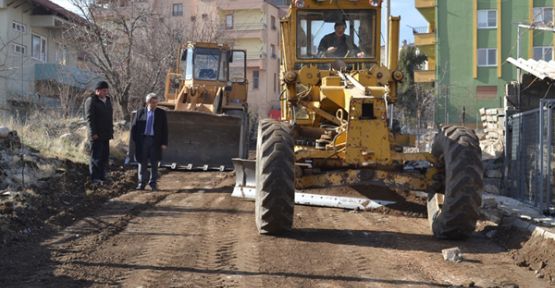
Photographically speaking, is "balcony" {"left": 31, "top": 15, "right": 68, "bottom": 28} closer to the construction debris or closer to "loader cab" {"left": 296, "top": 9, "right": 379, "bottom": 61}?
"loader cab" {"left": 296, "top": 9, "right": 379, "bottom": 61}

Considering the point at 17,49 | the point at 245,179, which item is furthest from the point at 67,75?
the point at 245,179

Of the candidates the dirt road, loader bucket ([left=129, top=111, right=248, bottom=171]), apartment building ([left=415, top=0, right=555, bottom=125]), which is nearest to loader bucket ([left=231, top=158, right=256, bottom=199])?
the dirt road

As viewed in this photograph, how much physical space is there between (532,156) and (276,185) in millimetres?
5420

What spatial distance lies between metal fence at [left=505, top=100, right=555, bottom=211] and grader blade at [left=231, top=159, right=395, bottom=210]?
2337 millimetres

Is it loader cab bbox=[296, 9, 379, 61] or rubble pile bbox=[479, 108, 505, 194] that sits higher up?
loader cab bbox=[296, 9, 379, 61]

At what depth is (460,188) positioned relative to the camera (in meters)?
7.84

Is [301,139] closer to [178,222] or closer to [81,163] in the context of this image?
[178,222]

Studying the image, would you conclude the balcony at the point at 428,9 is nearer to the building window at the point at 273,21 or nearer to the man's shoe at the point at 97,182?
the building window at the point at 273,21

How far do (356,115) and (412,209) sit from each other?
294cm

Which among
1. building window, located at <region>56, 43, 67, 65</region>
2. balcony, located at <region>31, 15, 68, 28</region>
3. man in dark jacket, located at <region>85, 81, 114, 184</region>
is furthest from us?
balcony, located at <region>31, 15, 68, 28</region>

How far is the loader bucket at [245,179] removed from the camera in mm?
10297

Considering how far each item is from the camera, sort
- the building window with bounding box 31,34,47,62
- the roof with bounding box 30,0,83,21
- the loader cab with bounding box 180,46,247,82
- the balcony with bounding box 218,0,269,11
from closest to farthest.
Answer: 1. the loader cab with bounding box 180,46,247,82
2. the roof with bounding box 30,0,83,21
3. the building window with bounding box 31,34,47,62
4. the balcony with bounding box 218,0,269,11

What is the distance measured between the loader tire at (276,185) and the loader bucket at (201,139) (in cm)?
660

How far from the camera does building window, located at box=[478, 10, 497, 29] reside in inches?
1609
